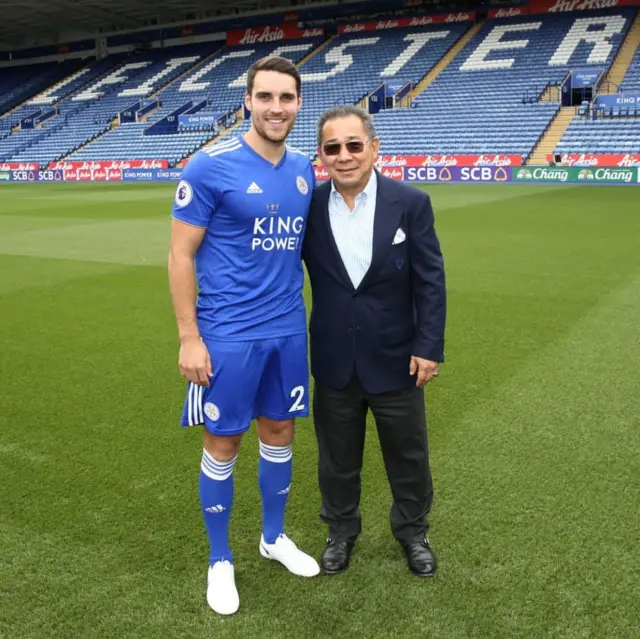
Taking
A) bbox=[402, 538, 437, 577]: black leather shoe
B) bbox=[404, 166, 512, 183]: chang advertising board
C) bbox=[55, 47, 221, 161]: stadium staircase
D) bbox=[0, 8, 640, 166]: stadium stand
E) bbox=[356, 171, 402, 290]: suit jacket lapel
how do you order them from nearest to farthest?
1. bbox=[356, 171, 402, 290]: suit jacket lapel
2. bbox=[402, 538, 437, 577]: black leather shoe
3. bbox=[404, 166, 512, 183]: chang advertising board
4. bbox=[0, 8, 640, 166]: stadium stand
5. bbox=[55, 47, 221, 161]: stadium staircase

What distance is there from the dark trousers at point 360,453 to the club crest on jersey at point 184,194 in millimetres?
1022

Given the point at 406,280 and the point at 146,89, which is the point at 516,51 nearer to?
the point at 146,89

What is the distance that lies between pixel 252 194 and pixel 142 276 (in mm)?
7393

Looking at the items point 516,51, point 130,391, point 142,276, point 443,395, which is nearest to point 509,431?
point 443,395

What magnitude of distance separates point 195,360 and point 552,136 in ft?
88.1

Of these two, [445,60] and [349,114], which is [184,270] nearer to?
[349,114]

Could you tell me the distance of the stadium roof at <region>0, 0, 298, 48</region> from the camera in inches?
1574

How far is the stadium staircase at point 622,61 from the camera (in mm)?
29016

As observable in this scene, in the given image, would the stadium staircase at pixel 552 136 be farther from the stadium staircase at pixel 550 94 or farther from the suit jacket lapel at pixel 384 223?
the suit jacket lapel at pixel 384 223

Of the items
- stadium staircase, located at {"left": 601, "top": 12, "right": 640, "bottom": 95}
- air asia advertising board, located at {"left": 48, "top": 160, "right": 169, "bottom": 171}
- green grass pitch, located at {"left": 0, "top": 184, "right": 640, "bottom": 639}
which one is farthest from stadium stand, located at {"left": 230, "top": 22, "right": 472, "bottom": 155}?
green grass pitch, located at {"left": 0, "top": 184, "right": 640, "bottom": 639}

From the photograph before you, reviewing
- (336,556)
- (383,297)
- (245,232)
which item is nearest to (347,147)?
(245,232)

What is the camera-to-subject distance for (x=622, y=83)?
2883 centimetres

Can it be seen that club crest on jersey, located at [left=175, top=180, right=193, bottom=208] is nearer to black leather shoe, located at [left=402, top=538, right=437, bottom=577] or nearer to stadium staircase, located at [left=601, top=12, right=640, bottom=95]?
black leather shoe, located at [left=402, top=538, right=437, bottom=577]

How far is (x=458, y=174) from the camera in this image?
25.9m
